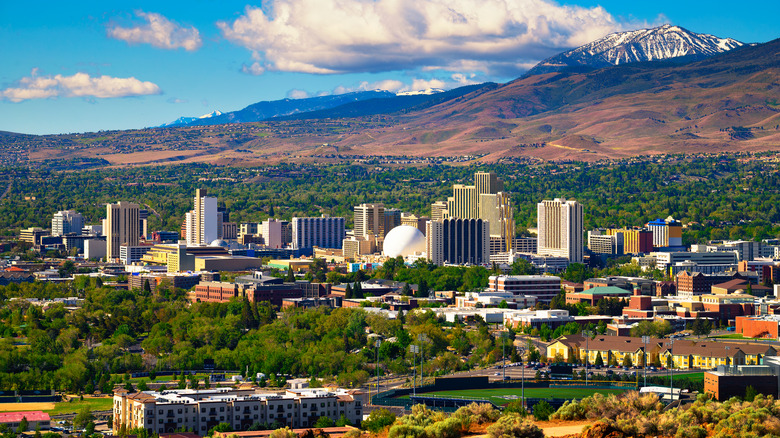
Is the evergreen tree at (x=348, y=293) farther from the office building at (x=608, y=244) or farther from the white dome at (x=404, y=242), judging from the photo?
the office building at (x=608, y=244)

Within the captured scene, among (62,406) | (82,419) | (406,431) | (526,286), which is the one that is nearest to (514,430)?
(406,431)

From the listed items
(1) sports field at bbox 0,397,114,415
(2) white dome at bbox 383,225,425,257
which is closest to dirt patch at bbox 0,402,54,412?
(1) sports field at bbox 0,397,114,415

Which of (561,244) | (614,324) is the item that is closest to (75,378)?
(614,324)

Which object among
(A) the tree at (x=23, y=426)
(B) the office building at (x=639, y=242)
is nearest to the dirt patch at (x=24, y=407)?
(A) the tree at (x=23, y=426)

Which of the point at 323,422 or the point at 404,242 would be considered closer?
the point at 323,422

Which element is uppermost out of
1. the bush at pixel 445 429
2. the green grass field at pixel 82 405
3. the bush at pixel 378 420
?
the bush at pixel 445 429

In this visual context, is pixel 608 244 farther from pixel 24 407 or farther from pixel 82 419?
pixel 82 419
